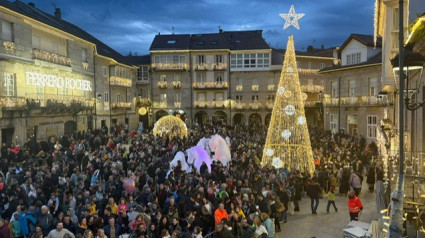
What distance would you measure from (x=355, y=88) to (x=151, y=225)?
94.3 ft

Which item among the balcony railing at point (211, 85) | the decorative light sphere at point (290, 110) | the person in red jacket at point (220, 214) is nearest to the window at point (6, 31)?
the decorative light sphere at point (290, 110)

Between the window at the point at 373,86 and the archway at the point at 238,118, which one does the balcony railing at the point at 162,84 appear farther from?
the window at the point at 373,86

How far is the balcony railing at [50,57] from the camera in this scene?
26.4 metres

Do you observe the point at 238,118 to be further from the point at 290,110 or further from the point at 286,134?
the point at 290,110

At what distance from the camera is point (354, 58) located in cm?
3325

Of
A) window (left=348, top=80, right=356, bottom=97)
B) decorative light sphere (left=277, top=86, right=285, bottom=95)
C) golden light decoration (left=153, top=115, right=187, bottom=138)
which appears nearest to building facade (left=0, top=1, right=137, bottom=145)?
golden light decoration (left=153, top=115, right=187, bottom=138)

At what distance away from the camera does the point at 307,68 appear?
47.4 metres

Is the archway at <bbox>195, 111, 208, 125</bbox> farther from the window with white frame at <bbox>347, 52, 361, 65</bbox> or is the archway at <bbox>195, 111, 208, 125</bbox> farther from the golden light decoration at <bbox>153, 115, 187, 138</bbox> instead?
the window with white frame at <bbox>347, 52, 361, 65</bbox>

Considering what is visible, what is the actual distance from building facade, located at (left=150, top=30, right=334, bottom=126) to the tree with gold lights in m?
29.1

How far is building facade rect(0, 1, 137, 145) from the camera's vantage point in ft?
77.1

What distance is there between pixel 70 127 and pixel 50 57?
22.5 ft

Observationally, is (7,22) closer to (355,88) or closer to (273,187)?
(273,187)

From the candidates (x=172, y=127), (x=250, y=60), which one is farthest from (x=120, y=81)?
(x=250, y=60)

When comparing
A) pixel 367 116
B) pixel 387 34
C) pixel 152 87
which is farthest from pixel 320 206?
pixel 152 87
